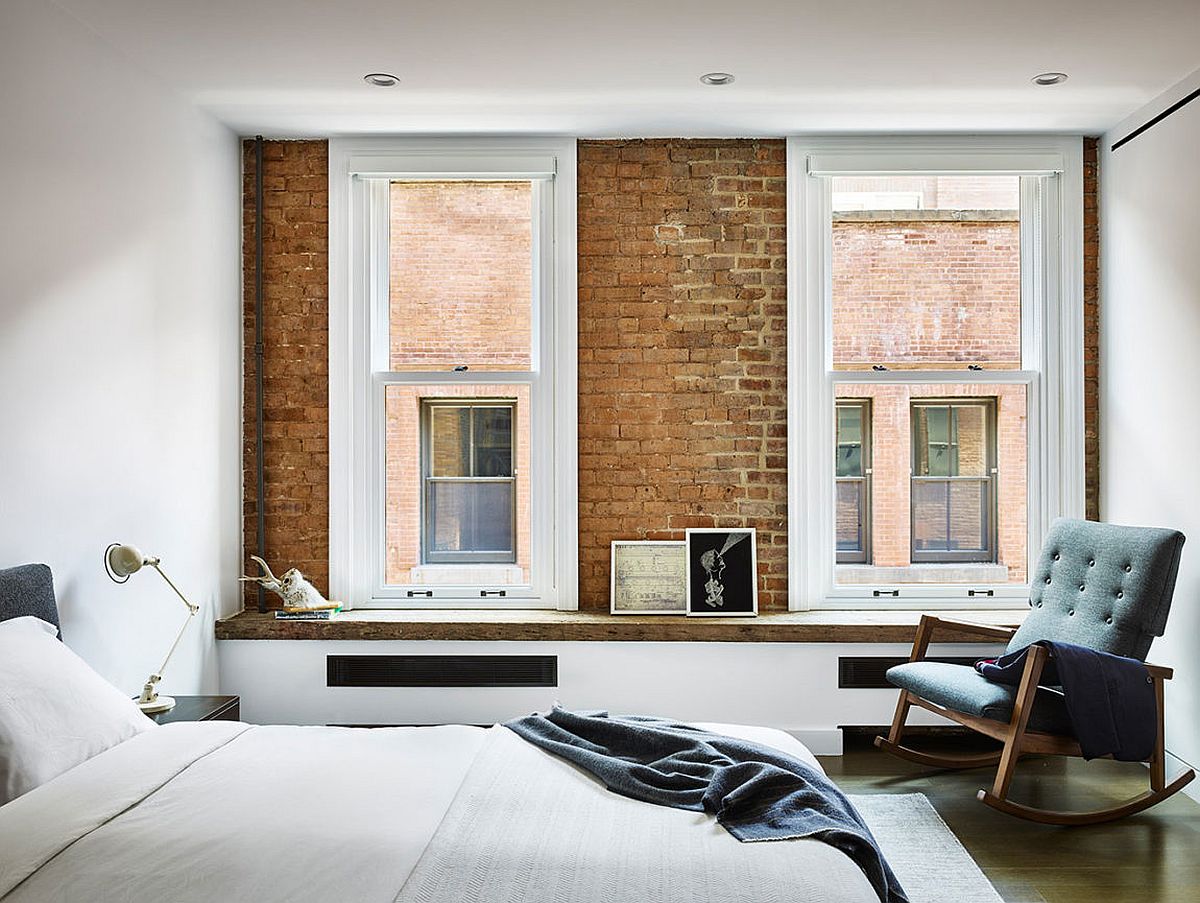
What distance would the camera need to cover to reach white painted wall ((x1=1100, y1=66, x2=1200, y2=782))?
388 cm

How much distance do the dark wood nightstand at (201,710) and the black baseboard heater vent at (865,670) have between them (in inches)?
96.7

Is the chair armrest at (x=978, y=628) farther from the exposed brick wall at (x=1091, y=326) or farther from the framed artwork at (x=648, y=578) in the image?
the framed artwork at (x=648, y=578)

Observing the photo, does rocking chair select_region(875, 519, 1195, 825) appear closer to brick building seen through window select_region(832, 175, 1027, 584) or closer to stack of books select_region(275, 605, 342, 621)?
brick building seen through window select_region(832, 175, 1027, 584)

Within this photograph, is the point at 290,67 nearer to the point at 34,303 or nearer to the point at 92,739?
the point at 34,303

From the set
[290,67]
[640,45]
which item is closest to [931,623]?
[640,45]

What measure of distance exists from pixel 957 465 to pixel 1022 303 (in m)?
0.81

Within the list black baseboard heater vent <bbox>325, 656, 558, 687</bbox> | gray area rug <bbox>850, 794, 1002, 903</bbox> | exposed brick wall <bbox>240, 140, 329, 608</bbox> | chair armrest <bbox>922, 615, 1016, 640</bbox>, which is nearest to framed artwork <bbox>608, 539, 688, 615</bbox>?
black baseboard heater vent <bbox>325, 656, 558, 687</bbox>

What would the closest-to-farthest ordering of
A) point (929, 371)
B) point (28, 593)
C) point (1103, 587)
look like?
point (28, 593) → point (1103, 587) → point (929, 371)

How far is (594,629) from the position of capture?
4.39 metres

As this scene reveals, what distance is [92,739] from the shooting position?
2570 mm

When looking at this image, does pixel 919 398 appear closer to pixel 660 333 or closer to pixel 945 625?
pixel 945 625

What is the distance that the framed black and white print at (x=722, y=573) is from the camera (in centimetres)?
457

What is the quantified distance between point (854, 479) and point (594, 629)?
1.41 metres

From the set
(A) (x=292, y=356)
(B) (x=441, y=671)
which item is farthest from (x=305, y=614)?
(A) (x=292, y=356)
